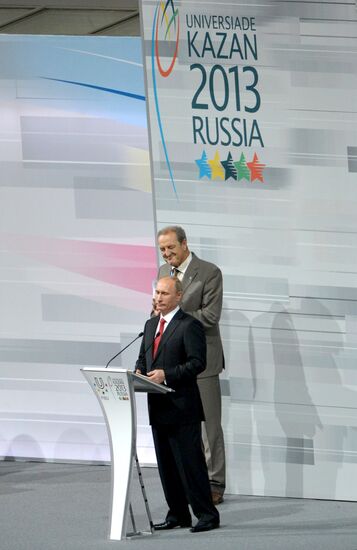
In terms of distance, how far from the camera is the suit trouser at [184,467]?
5.90m

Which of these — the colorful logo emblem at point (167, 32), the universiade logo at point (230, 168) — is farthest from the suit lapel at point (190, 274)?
the colorful logo emblem at point (167, 32)

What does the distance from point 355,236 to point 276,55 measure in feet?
3.83

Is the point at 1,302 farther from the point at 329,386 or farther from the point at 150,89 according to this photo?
the point at 329,386

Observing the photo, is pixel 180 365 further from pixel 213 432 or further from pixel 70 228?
pixel 70 228

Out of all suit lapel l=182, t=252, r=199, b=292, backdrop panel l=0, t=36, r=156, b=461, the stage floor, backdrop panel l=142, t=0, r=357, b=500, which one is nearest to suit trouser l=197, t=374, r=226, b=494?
the stage floor

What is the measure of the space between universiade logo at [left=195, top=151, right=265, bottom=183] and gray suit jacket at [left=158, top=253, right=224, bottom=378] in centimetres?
62

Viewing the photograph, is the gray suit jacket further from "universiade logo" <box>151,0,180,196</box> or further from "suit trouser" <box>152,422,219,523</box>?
"universiade logo" <box>151,0,180,196</box>

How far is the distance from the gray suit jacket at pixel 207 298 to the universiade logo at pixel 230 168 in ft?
2.03

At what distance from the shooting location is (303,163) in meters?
6.98

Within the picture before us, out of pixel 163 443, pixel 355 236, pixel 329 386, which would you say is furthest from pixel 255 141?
pixel 163 443

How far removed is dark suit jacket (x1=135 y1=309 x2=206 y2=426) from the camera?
5.86 m

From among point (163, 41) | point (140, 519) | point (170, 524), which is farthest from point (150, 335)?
point (163, 41)

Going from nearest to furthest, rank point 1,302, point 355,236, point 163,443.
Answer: point 163,443
point 355,236
point 1,302

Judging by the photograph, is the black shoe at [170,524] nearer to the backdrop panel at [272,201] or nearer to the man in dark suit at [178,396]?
the man in dark suit at [178,396]
